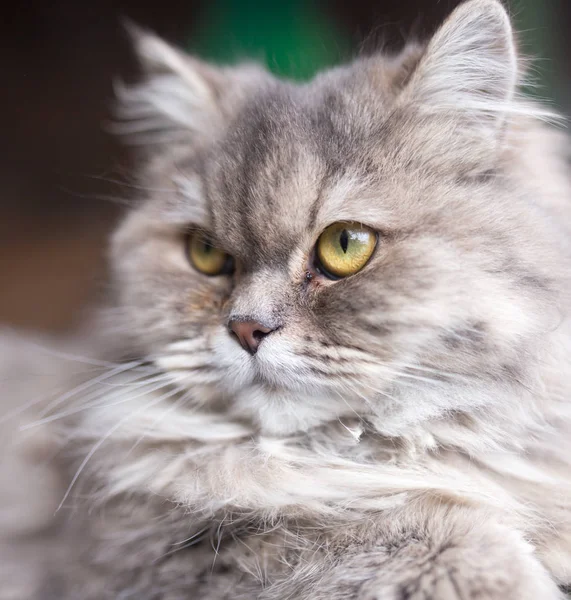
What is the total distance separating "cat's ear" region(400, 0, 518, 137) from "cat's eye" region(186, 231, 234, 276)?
1.45 feet

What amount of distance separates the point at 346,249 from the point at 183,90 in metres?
0.63

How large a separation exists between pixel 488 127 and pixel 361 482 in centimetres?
64

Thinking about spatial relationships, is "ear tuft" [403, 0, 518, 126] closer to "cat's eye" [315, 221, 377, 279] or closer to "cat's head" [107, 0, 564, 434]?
"cat's head" [107, 0, 564, 434]

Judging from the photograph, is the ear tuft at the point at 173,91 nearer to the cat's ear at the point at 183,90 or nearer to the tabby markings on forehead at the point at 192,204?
the cat's ear at the point at 183,90

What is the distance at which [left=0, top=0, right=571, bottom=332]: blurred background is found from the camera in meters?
2.31

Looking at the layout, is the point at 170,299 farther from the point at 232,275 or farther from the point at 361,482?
the point at 361,482

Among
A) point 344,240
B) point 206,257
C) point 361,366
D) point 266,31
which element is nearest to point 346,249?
point 344,240

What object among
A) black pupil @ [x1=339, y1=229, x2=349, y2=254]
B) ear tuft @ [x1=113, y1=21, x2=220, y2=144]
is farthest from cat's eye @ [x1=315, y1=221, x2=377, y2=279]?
ear tuft @ [x1=113, y1=21, x2=220, y2=144]

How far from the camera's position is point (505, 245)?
100cm

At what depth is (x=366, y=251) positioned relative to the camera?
3.42ft

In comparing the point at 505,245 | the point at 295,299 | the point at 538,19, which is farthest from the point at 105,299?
the point at 538,19

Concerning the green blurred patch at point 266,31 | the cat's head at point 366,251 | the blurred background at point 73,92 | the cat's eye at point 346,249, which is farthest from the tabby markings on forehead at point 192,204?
the green blurred patch at point 266,31

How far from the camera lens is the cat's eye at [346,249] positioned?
1.04 m

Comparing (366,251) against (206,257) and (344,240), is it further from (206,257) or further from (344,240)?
(206,257)
